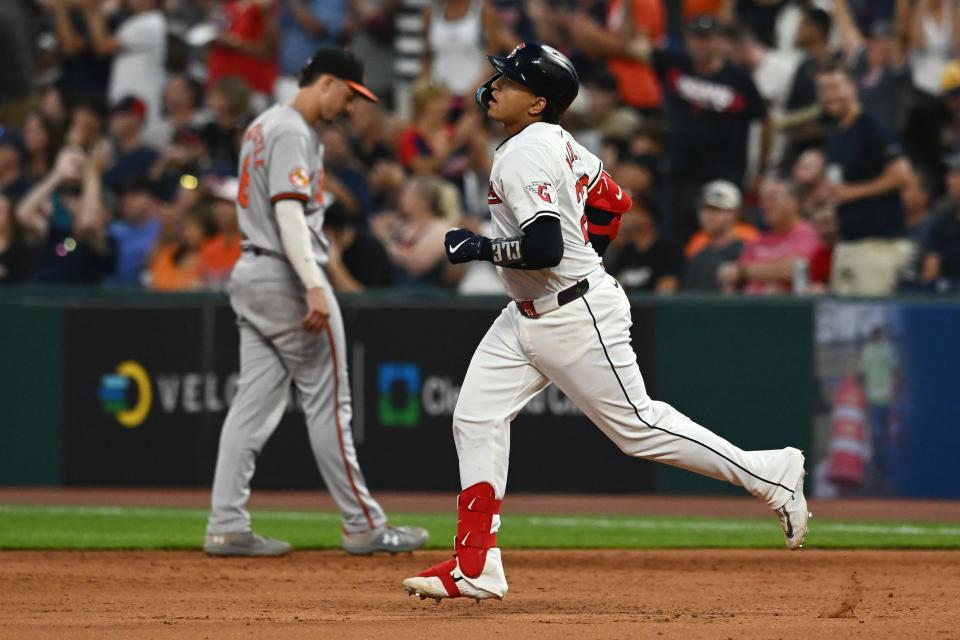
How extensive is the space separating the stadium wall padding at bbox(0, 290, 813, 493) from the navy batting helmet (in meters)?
5.50

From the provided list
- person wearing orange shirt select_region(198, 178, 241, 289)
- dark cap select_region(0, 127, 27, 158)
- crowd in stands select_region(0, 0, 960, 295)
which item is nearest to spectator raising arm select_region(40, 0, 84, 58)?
crowd in stands select_region(0, 0, 960, 295)

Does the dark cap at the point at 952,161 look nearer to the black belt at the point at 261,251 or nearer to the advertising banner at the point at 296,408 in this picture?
the advertising banner at the point at 296,408

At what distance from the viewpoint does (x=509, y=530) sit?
9.44m

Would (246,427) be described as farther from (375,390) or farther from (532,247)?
(375,390)

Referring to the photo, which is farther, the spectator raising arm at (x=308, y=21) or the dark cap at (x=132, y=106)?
the spectator raising arm at (x=308, y=21)

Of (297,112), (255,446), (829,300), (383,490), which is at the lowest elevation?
(383,490)

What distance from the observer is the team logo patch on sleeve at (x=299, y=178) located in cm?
→ 764

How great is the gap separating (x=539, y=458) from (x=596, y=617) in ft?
18.1

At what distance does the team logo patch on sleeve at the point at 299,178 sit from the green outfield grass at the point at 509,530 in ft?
6.60

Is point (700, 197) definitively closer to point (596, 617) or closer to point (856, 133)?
point (856, 133)

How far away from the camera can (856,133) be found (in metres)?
12.1

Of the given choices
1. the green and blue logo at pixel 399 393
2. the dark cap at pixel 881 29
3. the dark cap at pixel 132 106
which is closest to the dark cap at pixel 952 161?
the dark cap at pixel 881 29

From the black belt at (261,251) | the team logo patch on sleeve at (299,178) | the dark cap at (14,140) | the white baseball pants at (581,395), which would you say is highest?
the dark cap at (14,140)

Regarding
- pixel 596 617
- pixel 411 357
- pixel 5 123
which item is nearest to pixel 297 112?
pixel 596 617
